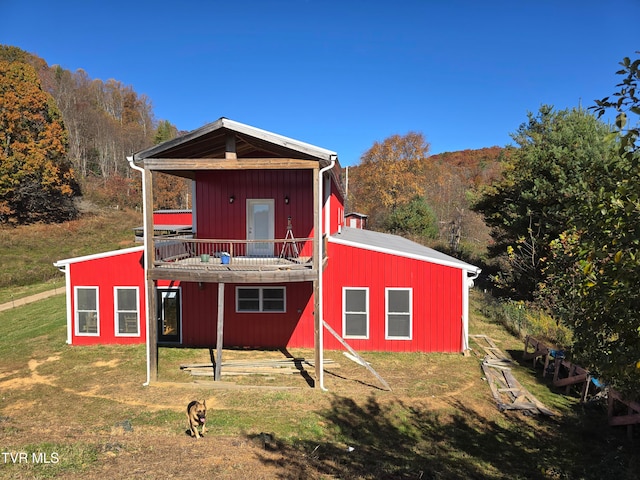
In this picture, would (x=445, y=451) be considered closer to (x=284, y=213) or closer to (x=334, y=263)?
(x=334, y=263)

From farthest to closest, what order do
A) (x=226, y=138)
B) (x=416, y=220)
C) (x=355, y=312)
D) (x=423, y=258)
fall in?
1. (x=416, y=220)
2. (x=355, y=312)
3. (x=423, y=258)
4. (x=226, y=138)

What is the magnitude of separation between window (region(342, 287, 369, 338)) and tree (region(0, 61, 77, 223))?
3276 cm

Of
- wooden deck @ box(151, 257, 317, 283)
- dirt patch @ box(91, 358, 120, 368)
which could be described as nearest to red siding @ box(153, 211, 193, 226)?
dirt patch @ box(91, 358, 120, 368)

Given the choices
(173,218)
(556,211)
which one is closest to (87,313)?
(173,218)

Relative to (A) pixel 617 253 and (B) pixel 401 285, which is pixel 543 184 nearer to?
(B) pixel 401 285

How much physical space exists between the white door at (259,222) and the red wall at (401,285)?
2.24m

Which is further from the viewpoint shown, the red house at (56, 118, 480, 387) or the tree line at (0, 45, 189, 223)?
the tree line at (0, 45, 189, 223)

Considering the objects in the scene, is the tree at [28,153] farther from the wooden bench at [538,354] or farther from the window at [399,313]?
the wooden bench at [538,354]

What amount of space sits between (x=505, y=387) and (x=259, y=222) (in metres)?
8.78

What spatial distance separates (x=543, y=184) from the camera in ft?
67.6

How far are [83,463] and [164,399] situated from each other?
2957 millimetres

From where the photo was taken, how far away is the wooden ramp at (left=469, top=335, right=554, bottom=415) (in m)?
8.80

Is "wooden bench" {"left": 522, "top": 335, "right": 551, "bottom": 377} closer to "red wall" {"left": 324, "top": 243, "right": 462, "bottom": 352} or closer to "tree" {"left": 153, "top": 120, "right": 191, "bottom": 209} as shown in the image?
"red wall" {"left": 324, "top": 243, "right": 462, "bottom": 352}

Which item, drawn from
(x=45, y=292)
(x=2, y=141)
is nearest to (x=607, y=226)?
(x=45, y=292)
